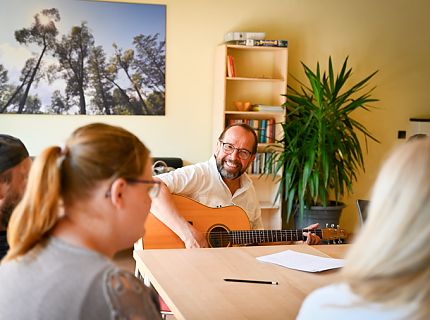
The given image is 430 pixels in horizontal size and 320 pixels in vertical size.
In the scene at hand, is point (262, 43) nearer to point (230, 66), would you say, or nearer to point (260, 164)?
point (230, 66)

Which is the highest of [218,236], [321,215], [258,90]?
[258,90]

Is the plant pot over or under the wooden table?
under

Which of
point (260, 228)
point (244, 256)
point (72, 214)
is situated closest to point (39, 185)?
point (72, 214)

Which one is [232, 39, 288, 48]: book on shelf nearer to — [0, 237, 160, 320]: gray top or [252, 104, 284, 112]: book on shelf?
[252, 104, 284, 112]: book on shelf

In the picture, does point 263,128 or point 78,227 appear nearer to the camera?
point 78,227

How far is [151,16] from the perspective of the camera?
5344 millimetres

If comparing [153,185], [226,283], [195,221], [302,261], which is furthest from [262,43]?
[153,185]

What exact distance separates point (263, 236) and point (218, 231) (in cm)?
23

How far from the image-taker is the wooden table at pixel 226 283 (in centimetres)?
175

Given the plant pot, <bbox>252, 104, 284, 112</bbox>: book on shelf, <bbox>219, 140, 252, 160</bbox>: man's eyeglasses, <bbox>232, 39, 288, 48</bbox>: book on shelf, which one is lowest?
the plant pot

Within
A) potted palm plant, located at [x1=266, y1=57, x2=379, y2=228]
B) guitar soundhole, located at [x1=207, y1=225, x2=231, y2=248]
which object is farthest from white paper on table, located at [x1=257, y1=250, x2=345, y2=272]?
potted palm plant, located at [x1=266, y1=57, x2=379, y2=228]

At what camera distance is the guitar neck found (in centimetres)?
296

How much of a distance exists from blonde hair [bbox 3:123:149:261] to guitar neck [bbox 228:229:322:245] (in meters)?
1.81

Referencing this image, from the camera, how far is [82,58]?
17.1ft
